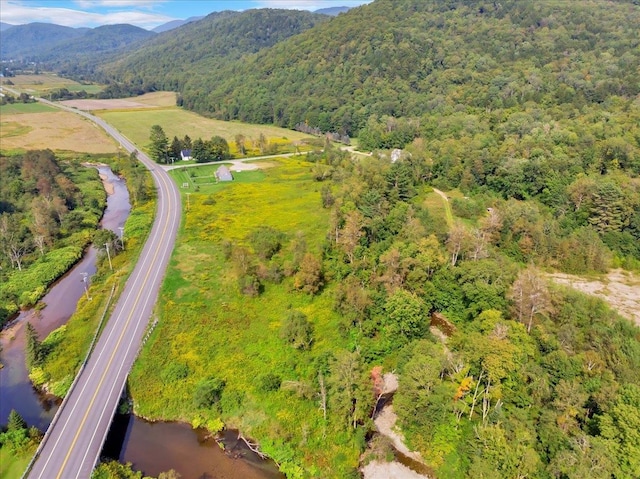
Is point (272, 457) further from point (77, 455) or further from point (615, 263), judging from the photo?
point (615, 263)

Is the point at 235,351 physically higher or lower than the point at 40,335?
lower

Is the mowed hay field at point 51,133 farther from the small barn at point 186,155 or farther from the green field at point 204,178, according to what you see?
the green field at point 204,178

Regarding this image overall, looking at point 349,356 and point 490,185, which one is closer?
point 349,356

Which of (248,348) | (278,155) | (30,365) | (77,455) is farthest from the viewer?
(278,155)

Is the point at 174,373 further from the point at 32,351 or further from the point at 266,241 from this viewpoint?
the point at 266,241

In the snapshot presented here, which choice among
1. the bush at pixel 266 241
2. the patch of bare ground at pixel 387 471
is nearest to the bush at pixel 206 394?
the patch of bare ground at pixel 387 471

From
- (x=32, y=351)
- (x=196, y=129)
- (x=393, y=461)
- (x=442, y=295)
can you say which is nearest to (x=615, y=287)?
(x=442, y=295)

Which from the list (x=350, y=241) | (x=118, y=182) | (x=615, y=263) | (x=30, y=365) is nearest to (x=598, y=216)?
(x=615, y=263)

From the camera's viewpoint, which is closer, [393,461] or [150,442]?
[393,461]
